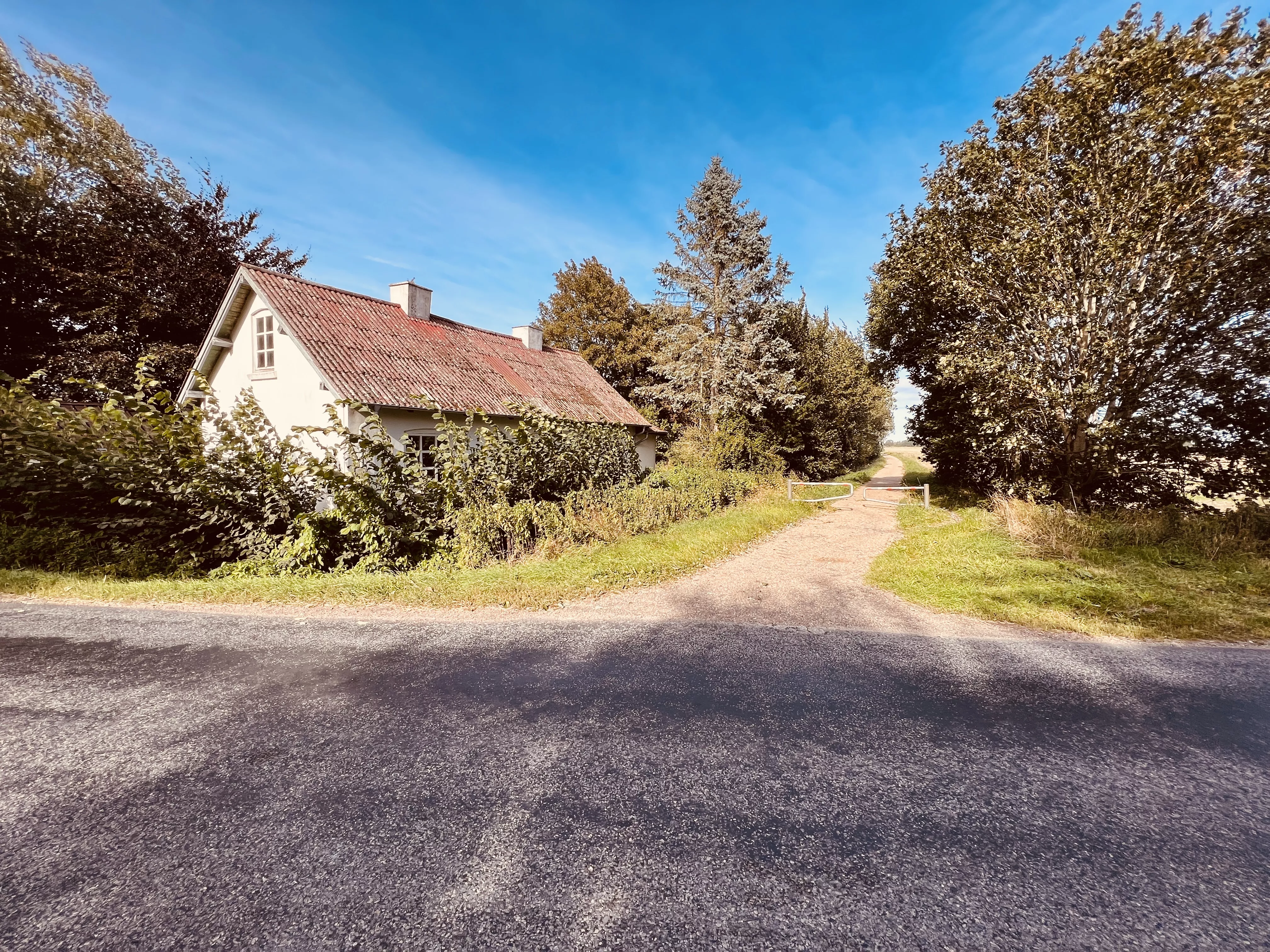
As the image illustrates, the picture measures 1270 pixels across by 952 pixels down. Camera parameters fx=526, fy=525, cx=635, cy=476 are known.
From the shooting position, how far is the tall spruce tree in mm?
22125

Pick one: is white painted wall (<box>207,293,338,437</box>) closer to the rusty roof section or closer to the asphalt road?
the rusty roof section

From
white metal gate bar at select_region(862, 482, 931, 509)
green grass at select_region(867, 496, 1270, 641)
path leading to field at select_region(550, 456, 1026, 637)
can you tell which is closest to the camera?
green grass at select_region(867, 496, 1270, 641)

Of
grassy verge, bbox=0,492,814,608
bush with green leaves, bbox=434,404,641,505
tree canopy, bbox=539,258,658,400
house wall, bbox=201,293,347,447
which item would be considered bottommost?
grassy verge, bbox=0,492,814,608

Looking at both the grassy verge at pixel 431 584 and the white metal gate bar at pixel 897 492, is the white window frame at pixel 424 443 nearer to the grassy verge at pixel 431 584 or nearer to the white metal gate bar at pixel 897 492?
the grassy verge at pixel 431 584

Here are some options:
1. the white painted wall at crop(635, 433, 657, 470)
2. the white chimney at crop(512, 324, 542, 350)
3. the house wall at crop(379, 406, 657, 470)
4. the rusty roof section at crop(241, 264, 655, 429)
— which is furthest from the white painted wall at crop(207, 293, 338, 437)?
the white painted wall at crop(635, 433, 657, 470)

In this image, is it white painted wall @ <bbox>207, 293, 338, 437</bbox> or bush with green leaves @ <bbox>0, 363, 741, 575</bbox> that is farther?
white painted wall @ <bbox>207, 293, 338, 437</bbox>

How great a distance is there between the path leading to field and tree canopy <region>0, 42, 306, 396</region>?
73.1ft

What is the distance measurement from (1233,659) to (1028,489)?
9.45 metres

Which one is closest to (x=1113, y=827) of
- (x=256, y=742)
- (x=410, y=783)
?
(x=410, y=783)

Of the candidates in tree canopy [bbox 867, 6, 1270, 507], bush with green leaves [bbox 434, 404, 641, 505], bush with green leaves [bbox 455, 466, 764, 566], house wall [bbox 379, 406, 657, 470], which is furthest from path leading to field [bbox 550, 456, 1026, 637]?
house wall [bbox 379, 406, 657, 470]

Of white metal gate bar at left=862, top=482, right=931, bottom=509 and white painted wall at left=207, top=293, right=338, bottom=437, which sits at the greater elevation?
white painted wall at left=207, top=293, right=338, bottom=437

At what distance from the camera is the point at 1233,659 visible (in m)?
4.57

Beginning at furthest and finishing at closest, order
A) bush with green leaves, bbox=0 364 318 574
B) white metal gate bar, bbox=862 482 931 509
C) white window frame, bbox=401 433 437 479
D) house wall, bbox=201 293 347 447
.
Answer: white metal gate bar, bbox=862 482 931 509 → white window frame, bbox=401 433 437 479 → house wall, bbox=201 293 347 447 → bush with green leaves, bbox=0 364 318 574

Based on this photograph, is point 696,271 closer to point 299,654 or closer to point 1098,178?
point 1098,178
